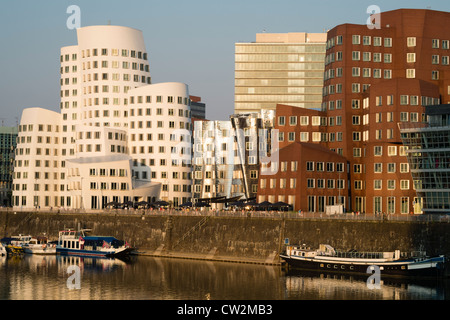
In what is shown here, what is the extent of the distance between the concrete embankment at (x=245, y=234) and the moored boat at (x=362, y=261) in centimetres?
254

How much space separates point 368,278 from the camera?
11050 cm

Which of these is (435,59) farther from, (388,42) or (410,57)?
(388,42)

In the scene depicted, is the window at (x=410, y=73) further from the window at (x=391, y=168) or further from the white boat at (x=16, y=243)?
the white boat at (x=16, y=243)

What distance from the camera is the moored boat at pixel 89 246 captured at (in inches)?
5689

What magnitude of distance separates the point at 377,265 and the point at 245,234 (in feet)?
88.1

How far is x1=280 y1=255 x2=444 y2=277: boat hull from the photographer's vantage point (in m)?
110

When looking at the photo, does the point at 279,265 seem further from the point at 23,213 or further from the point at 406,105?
the point at 23,213

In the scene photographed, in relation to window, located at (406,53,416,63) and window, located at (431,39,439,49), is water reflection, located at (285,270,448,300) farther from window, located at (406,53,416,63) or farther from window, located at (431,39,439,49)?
window, located at (431,39,439,49)

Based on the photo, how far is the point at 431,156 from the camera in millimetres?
137250

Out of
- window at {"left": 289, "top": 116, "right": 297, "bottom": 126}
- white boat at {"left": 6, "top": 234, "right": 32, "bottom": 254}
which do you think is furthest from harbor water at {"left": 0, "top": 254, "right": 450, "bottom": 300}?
window at {"left": 289, "top": 116, "right": 297, "bottom": 126}

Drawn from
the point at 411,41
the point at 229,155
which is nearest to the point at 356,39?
the point at 411,41
